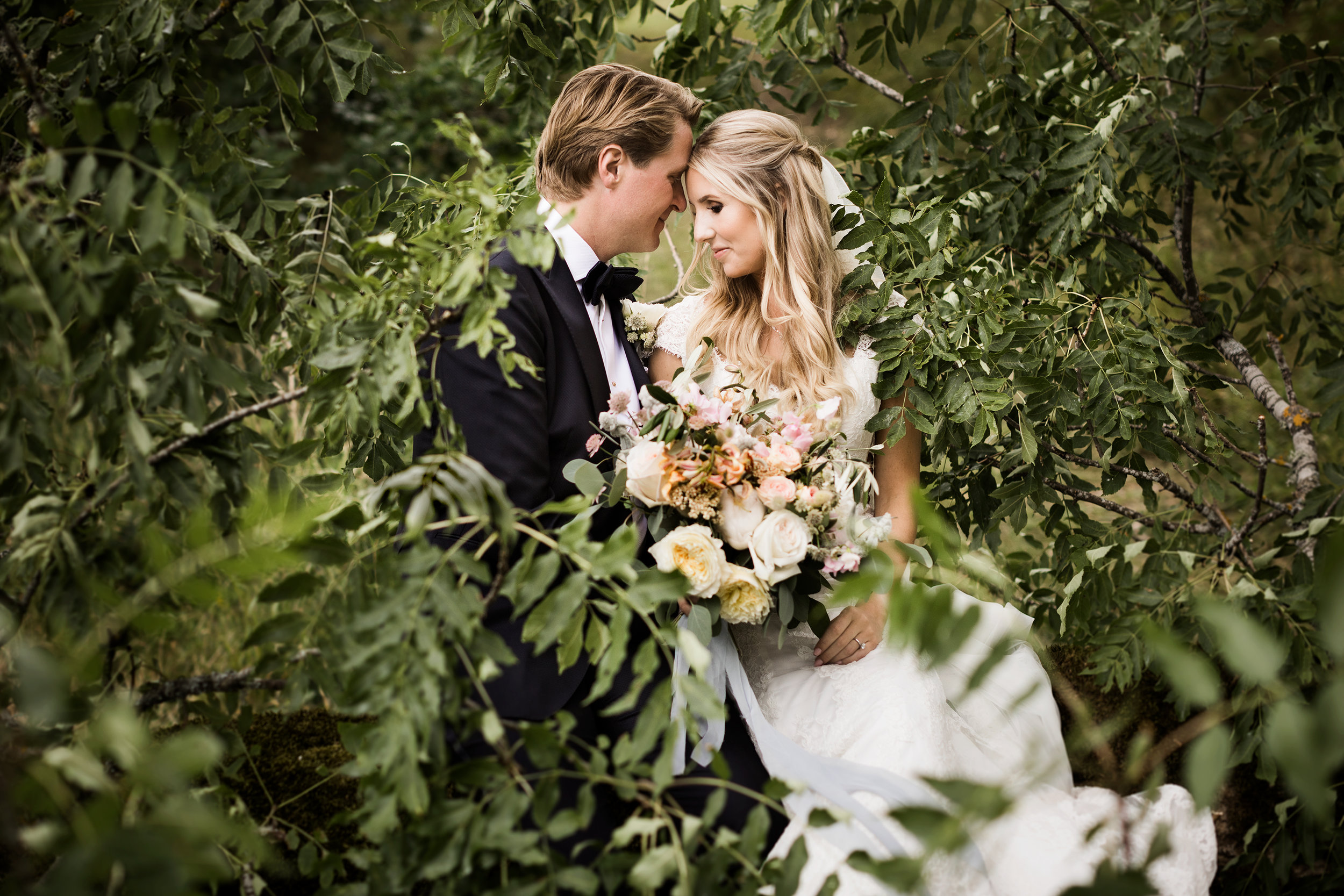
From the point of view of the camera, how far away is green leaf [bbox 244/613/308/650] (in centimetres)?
108

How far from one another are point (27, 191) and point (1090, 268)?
8.46 ft

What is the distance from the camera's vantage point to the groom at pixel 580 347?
70.7 inches

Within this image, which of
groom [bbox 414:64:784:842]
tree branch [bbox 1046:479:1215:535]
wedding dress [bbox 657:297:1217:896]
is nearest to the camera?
wedding dress [bbox 657:297:1217:896]

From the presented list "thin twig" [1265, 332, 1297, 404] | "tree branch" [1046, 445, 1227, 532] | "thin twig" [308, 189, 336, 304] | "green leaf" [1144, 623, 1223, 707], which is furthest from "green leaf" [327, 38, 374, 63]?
"thin twig" [1265, 332, 1297, 404]

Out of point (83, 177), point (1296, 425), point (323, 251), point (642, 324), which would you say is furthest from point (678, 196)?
point (1296, 425)

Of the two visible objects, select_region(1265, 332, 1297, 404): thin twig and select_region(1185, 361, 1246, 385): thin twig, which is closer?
select_region(1185, 361, 1246, 385): thin twig

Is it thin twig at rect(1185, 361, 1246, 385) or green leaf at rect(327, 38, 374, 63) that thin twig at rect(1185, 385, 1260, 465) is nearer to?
thin twig at rect(1185, 361, 1246, 385)

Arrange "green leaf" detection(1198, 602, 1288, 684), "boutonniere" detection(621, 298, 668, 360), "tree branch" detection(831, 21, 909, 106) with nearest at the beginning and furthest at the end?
A: 1. "green leaf" detection(1198, 602, 1288, 684)
2. "boutonniere" detection(621, 298, 668, 360)
3. "tree branch" detection(831, 21, 909, 106)

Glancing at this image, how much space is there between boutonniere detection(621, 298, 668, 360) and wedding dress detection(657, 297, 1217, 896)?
0.89 m

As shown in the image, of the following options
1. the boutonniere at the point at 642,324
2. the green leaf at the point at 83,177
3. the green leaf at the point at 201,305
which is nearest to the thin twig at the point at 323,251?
the green leaf at the point at 201,305

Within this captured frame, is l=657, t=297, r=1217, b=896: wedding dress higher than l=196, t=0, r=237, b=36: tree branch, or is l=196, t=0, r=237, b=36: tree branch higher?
l=196, t=0, r=237, b=36: tree branch


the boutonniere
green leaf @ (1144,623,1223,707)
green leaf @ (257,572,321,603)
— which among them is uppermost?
green leaf @ (1144,623,1223,707)

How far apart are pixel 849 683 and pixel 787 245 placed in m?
1.22

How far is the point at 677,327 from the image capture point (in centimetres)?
266
